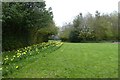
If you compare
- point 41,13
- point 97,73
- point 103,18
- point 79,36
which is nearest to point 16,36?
point 41,13

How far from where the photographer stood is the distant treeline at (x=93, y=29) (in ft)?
123

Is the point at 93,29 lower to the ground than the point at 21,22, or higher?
higher

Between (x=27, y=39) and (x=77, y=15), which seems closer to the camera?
(x=27, y=39)

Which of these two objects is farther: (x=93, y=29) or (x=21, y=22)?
(x=93, y=29)

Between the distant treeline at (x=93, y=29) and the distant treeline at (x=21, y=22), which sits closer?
the distant treeline at (x=21, y=22)

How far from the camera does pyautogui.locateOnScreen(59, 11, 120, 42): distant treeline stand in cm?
3747

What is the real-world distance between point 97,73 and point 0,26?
26.4 feet

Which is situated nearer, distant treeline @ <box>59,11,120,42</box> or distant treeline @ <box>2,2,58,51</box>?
distant treeline @ <box>2,2,58,51</box>

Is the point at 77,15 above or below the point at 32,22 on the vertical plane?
above

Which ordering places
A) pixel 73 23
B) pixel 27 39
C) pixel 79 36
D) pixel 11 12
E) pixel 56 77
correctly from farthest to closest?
pixel 73 23 → pixel 79 36 → pixel 27 39 → pixel 11 12 → pixel 56 77

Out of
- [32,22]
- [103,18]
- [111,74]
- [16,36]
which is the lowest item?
[111,74]

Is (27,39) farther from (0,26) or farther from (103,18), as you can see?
(103,18)

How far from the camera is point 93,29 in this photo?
3978 cm

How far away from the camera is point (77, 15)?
43312 mm
